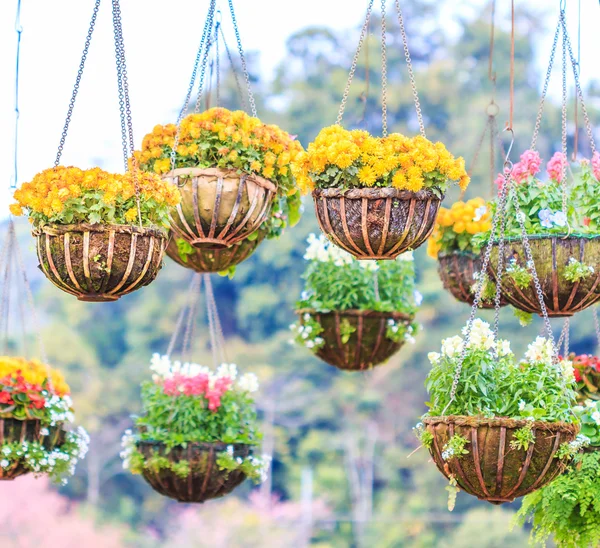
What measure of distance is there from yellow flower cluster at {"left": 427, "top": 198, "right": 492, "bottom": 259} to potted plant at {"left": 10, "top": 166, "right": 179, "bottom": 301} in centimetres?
149

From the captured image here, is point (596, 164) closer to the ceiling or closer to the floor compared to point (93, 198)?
closer to the ceiling

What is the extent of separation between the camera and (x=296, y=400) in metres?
18.9

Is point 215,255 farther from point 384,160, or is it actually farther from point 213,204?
point 384,160

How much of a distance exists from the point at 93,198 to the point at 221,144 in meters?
0.68

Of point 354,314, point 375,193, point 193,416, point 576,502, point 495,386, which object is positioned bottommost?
point 576,502

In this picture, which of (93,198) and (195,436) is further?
(195,436)

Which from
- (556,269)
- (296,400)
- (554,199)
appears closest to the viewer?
(556,269)

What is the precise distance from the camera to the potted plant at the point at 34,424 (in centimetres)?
417

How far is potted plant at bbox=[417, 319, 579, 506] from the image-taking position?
9.86 feet

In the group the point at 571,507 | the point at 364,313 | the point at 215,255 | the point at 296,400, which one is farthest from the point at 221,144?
the point at 296,400

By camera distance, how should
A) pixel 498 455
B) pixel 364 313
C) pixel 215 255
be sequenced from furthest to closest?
1. pixel 364 313
2. pixel 215 255
3. pixel 498 455

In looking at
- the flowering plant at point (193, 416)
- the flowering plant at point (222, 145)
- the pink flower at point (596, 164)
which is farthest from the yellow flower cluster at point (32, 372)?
the pink flower at point (596, 164)

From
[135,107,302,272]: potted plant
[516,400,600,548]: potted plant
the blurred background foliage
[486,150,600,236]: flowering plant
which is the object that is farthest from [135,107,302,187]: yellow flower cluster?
the blurred background foliage

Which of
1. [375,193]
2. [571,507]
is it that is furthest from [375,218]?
[571,507]
